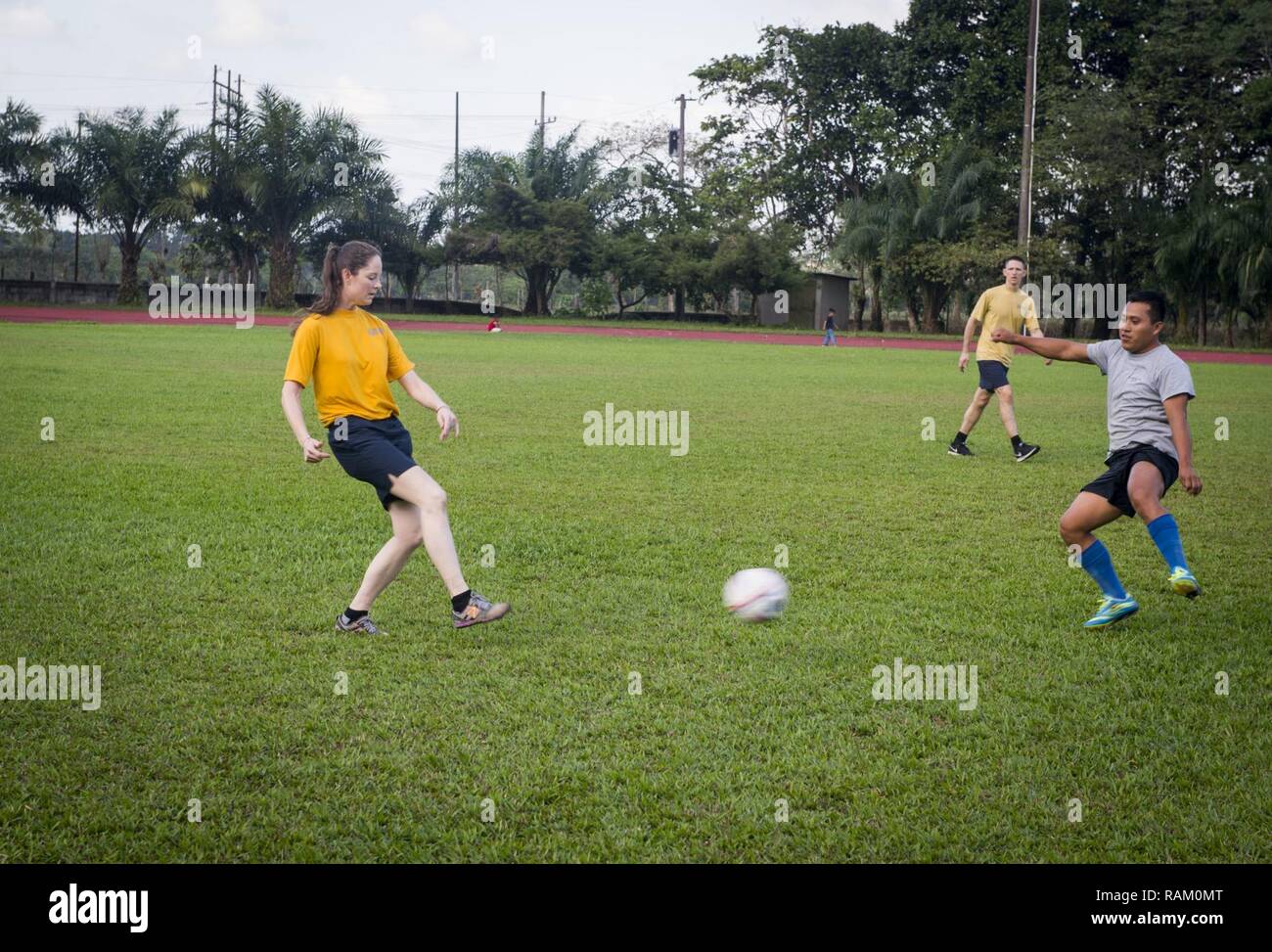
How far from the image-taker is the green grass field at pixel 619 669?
377 cm

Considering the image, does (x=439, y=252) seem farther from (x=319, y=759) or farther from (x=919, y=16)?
(x=319, y=759)

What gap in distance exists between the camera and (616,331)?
44031mm

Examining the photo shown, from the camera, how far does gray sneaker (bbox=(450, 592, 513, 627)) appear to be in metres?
5.73

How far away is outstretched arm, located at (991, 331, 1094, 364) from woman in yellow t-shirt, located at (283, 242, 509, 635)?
3197mm

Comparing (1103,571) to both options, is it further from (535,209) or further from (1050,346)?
Answer: (535,209)

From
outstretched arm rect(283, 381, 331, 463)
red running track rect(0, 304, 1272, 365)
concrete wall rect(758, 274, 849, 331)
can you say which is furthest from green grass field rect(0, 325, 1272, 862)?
concrete wall rect(758, 274, 849, 331)

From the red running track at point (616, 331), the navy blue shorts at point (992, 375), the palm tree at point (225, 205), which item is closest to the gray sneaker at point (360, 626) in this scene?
the navy blue shorts at point (992, 375)

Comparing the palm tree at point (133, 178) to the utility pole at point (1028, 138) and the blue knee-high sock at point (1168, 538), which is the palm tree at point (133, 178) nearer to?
the utility pole at point (1028, 138)

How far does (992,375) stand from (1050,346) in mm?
5635

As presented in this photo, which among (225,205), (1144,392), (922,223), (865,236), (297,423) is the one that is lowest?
(297,423)

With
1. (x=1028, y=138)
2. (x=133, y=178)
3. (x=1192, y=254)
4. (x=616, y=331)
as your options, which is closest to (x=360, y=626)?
(x=1028, y=138)

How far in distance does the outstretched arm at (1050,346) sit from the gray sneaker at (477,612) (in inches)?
122

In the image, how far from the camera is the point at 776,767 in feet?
13.8

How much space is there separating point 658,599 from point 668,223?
175 feet
